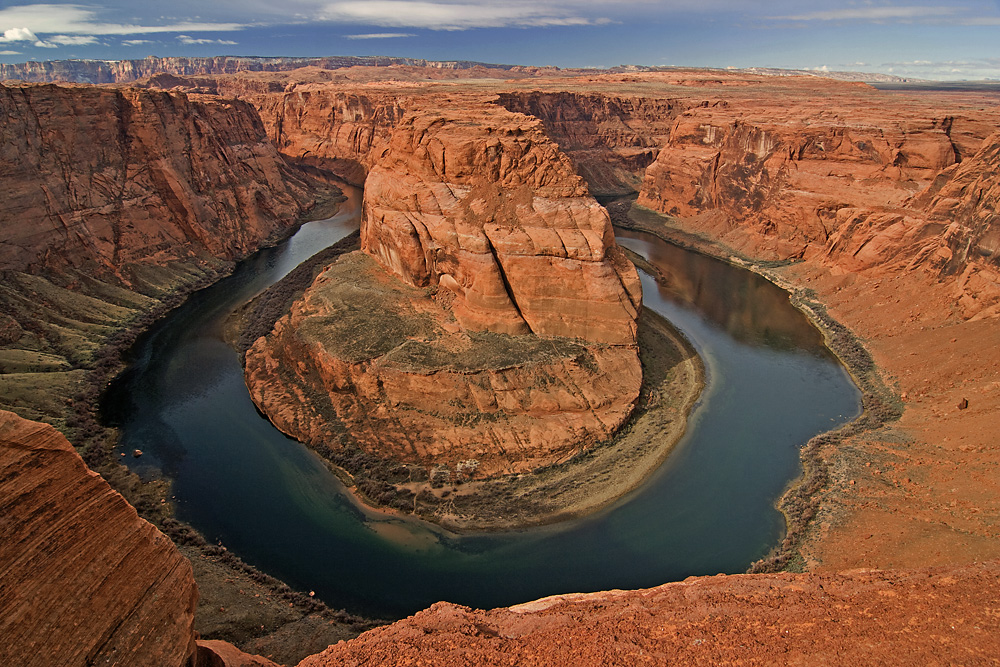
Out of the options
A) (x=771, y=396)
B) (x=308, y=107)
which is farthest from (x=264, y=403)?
(x=308, y=107)

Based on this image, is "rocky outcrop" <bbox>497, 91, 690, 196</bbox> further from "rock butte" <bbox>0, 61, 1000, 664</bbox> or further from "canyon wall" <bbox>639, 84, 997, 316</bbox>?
"canyon wall" <bbox>639, 84, 997, 316</bbox>

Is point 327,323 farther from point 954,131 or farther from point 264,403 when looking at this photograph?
point 954,131

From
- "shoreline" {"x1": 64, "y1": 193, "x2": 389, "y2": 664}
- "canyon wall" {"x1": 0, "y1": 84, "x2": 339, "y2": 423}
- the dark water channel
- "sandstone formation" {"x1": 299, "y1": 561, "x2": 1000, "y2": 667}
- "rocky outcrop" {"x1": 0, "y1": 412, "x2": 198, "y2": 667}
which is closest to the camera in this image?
"rocky outcrop" {"x1": 0, "y1": 412, "x2": 198, "y2": 667}

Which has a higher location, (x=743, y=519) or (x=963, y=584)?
(x=963, y=584)

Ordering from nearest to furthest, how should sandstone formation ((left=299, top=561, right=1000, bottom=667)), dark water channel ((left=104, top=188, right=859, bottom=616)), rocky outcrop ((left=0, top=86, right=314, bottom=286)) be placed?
sandstone formation ((left=299, top=561, right=1000, bottom=667)) < dark water channel ((left=104, top=188, right=859, bottom=616)) < rocky outcrop ((left=0, top=86, right=314, bottom=286))

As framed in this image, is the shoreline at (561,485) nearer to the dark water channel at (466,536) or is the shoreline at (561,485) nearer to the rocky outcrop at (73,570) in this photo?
the dark water channel at (466,536)

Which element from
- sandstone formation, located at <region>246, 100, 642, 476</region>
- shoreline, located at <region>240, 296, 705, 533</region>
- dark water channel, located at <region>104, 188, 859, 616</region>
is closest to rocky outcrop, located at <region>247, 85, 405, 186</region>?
sandstone formation, located at <region>246, 100, 642, 476</region>

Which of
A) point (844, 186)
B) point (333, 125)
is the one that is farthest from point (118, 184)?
point (844, 186)
